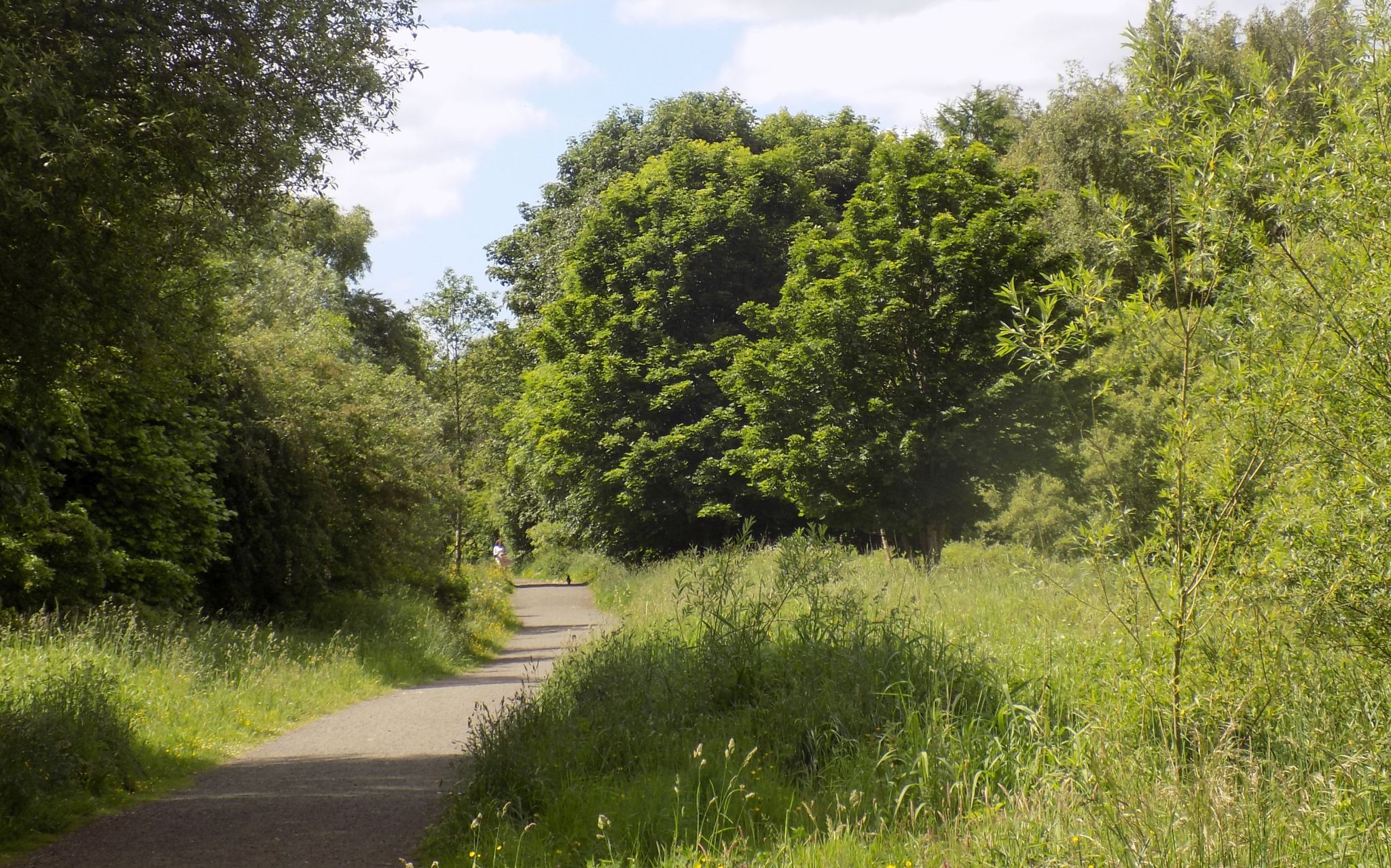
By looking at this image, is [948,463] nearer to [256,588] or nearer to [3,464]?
[256,588]

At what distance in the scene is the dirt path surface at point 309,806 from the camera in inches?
285

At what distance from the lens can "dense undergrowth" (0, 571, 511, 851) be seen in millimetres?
8297

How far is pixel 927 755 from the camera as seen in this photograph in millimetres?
7016

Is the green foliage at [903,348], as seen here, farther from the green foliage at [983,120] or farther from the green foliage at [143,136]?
the green foliage at [143,136]

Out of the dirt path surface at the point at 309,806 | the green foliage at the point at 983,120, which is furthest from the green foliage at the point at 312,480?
the green foliage at the point at 983,120

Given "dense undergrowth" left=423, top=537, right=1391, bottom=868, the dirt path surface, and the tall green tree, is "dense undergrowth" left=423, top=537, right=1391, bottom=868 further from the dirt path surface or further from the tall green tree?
the tall green tree

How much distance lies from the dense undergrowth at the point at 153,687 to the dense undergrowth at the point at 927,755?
3.07 metres

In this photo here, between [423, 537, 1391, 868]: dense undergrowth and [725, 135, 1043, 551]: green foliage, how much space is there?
1696cm

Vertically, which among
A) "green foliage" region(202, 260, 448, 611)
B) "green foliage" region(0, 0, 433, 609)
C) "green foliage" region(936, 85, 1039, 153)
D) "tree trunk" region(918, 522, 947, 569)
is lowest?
"tree trunk" region(918, 522, 947, 569)

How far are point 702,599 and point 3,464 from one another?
745cm

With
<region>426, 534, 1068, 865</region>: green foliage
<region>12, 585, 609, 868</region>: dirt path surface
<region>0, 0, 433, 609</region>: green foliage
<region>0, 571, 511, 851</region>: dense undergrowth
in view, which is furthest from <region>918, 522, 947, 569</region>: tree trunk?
<region>0, 0, 433, 609</region>: green foliage

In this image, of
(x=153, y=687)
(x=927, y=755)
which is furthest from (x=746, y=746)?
(x=153, y=687)

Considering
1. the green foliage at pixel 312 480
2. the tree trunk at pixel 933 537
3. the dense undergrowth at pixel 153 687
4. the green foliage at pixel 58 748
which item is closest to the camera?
the green foliage at pixel 58 748

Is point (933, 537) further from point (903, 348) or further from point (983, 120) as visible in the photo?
point (983, 120)
